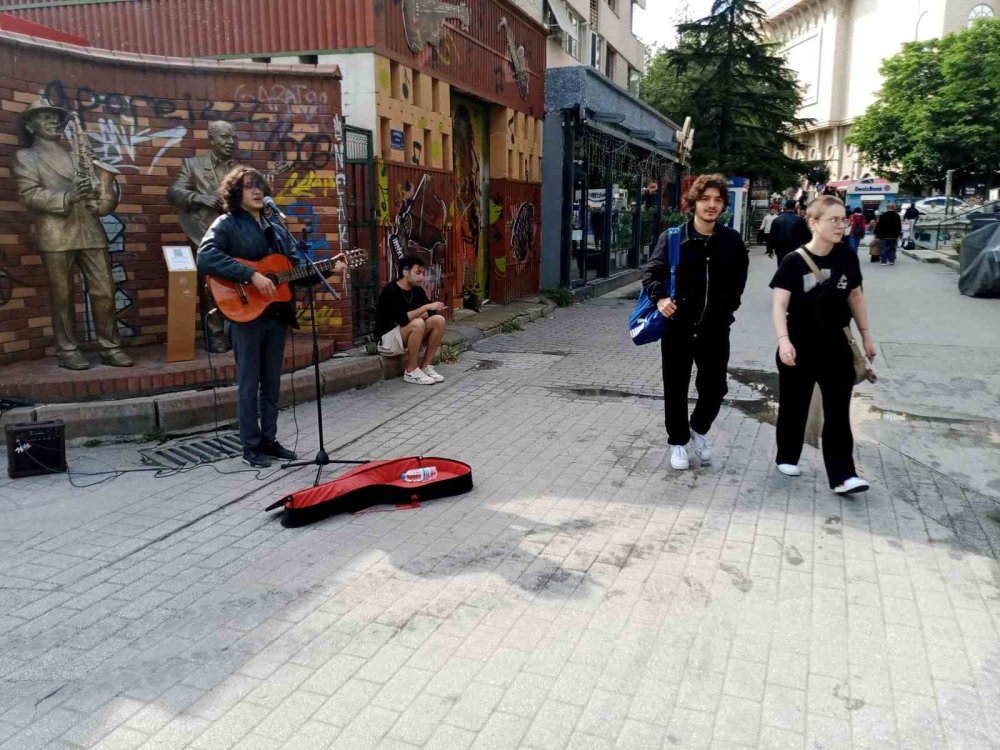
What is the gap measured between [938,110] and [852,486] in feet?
170

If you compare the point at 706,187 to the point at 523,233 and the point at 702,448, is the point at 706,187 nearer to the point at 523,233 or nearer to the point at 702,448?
the point at 702,448

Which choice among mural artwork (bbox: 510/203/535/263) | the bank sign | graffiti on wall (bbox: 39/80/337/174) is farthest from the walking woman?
the bank sign

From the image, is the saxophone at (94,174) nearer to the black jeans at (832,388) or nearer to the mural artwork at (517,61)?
the black jeans at (832,388)

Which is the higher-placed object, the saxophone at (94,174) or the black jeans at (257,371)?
the saxophone at (94,174)

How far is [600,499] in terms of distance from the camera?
4.86 m

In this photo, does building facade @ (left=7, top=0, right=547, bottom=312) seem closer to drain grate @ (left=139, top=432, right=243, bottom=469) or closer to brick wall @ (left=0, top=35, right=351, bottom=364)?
brick wall @ (left=0, top=35, right=351, bottom=364)

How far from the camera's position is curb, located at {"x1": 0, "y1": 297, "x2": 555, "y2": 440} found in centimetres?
592

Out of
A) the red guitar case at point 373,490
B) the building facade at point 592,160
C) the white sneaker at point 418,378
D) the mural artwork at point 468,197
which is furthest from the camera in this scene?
the building facade at point 592,160

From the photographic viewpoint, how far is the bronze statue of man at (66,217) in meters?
6.02

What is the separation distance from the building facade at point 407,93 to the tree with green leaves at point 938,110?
42908mm

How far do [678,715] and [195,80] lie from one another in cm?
696

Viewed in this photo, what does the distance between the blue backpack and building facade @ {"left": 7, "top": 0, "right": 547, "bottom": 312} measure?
4006 millimetres

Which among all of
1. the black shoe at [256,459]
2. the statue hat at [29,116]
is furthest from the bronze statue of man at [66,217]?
the black shoe at [256,459]

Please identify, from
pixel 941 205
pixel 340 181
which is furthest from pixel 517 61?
pixel 941 205
